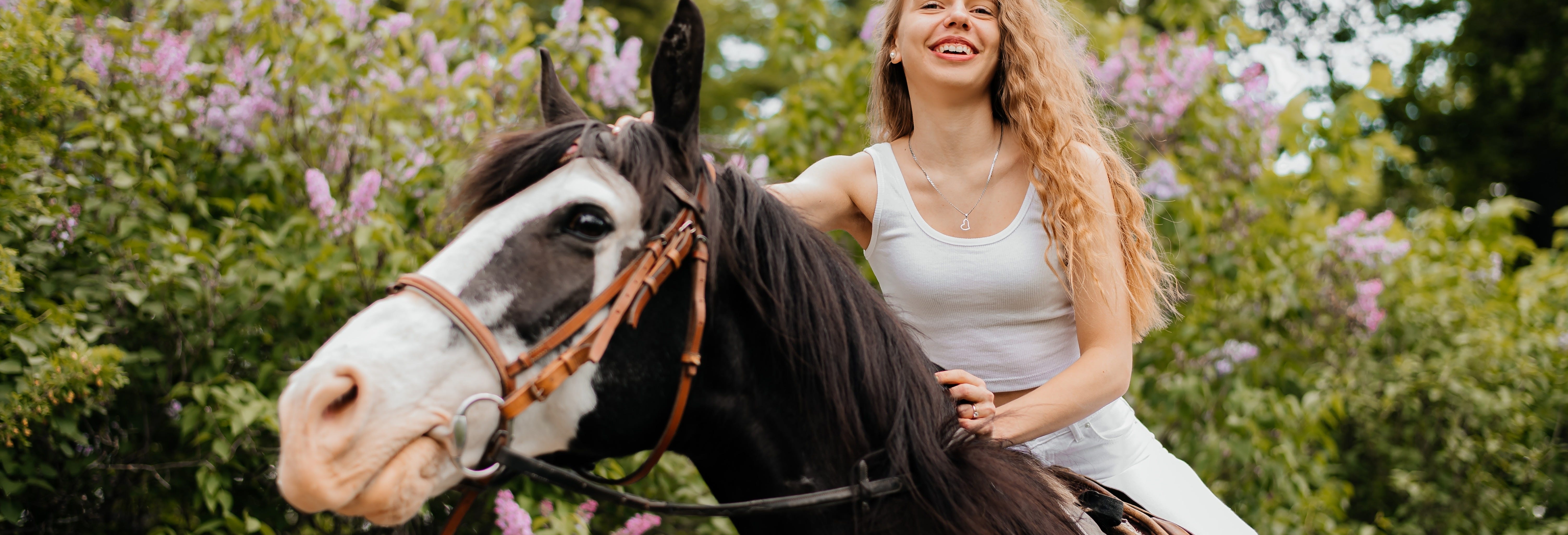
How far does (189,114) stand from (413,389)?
8.44 ft

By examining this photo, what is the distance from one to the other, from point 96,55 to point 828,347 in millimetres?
2875

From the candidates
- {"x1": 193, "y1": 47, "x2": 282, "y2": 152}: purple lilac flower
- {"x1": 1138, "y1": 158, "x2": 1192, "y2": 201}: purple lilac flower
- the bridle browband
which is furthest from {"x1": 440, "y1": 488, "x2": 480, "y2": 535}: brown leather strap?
{"x1": 1138, "y1": 158, "x2": 1192, "y2": 201}: purple lilac flower

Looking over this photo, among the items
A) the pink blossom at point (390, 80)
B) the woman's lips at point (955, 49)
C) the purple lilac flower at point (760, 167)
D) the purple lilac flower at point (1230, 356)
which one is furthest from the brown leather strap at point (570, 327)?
the purple lilac flower at point (1230, 356)

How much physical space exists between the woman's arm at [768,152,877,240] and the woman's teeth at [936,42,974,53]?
0.27 metres

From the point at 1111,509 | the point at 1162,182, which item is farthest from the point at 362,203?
the point at 1162,182

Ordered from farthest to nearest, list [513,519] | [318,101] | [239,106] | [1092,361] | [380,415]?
[318,101] → [239,106] → [513,519] → [1092,361] → [380,415]

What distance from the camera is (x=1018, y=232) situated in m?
1.76

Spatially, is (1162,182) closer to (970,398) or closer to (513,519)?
(970,398)

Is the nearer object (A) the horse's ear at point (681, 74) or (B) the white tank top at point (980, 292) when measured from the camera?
(A) the horse's ear at point (681, 74)

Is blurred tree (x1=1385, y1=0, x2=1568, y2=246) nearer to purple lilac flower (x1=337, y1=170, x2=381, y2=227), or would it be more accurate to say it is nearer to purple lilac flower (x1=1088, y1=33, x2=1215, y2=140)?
purple lilac flower (x1=1088, y1=33, x2=1215, y2=140)

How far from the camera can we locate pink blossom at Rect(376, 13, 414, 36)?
11.3ft

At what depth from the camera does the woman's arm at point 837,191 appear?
190 cm

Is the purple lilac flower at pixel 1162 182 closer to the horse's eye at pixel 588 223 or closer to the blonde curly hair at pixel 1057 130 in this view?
the blonde curly hair at pixel 1057 130

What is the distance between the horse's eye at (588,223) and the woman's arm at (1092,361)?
754mm
